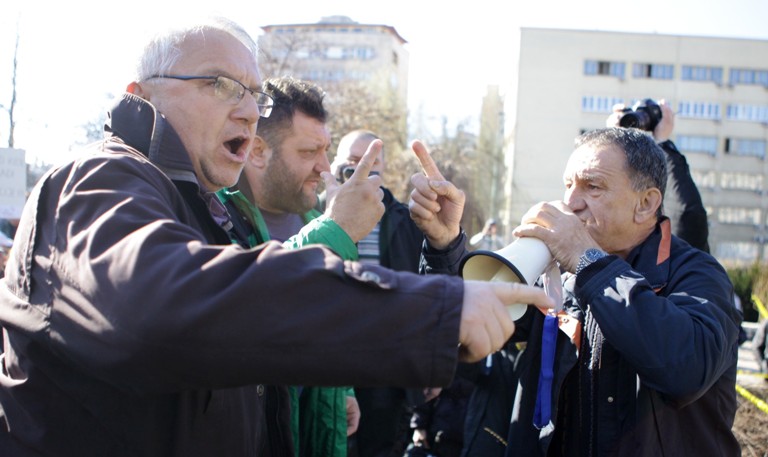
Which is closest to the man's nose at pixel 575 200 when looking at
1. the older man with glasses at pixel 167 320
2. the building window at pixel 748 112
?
the older man with glasses at pixel 167 320

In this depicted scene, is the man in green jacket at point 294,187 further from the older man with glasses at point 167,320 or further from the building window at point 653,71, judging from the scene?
the building window at point 653,71

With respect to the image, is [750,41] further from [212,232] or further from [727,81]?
[212,232]

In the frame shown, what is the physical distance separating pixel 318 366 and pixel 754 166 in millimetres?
58077

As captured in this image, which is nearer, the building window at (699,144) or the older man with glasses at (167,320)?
the older man with glasses at (167,320)

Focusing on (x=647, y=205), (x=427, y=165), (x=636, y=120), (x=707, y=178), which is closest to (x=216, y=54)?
(x=427, y=165)

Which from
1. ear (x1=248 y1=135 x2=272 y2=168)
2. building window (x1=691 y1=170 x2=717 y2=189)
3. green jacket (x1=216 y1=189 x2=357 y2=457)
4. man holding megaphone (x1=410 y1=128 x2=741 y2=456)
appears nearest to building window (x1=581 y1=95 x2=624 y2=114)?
building window (x1=691 y1=170 x2=717 y2=189)

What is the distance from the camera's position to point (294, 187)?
3.41 metres

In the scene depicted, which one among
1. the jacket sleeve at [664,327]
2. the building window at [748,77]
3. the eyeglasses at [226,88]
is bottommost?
the jacket sleeve at [664,327]

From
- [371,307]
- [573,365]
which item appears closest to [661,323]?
[573,365]

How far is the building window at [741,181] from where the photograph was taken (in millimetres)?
50406

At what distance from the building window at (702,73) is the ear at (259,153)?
173 feet

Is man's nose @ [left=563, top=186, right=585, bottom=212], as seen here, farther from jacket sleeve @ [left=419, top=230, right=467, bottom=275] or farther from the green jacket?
the green jacket

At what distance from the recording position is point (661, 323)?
2.02 metres

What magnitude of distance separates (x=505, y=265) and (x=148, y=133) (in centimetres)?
104
